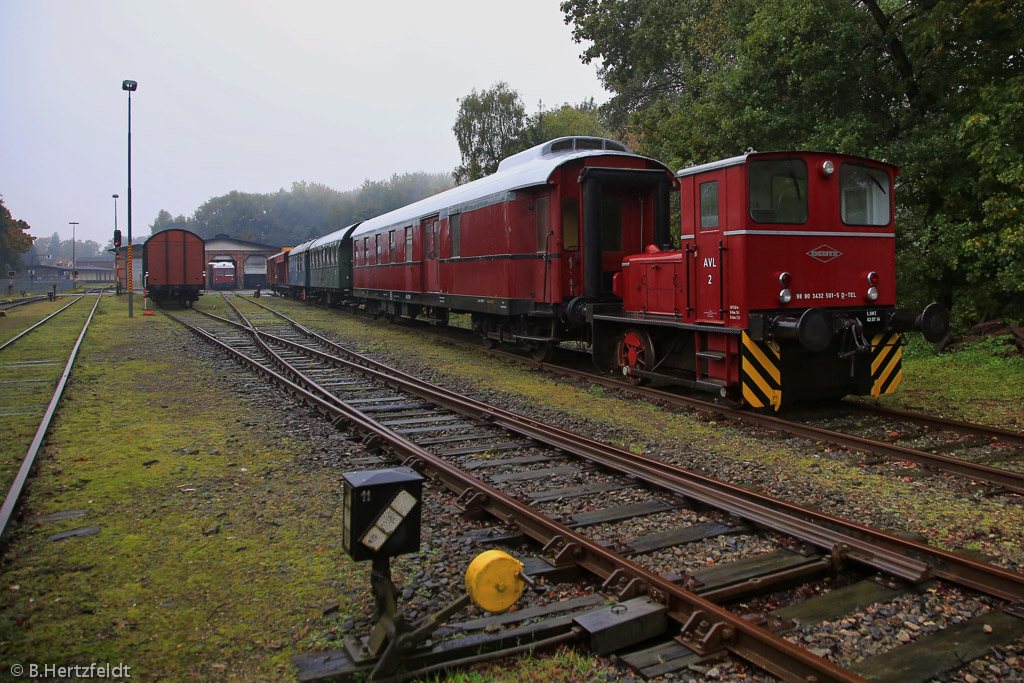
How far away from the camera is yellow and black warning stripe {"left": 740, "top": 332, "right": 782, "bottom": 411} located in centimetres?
795

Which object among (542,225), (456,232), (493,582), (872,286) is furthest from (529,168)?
(493,582)

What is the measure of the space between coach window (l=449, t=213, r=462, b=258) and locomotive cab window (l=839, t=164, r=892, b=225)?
8320 millimetres

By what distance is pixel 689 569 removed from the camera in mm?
4180

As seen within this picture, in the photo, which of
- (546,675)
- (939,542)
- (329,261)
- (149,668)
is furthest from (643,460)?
(329,261)

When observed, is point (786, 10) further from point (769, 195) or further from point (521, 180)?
point (769, 195)

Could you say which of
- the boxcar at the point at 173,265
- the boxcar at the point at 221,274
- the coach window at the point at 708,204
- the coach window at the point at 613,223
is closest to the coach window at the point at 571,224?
the coach window at the point at 613,223

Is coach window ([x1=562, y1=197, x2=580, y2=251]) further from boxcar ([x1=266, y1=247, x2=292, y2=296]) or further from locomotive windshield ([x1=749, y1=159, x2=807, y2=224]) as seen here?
boxcar ([x1=266, y1=247, x2=292, y2=296])

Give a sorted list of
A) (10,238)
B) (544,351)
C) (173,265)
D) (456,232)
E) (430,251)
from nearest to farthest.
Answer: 1. (544,351)
2. (456,232)
3. (430,251)
4. (173,265)
5. (10,238)

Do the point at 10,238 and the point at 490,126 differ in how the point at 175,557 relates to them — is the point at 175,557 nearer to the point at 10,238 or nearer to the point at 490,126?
the point at 490,126

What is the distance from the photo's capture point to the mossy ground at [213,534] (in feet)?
11.3

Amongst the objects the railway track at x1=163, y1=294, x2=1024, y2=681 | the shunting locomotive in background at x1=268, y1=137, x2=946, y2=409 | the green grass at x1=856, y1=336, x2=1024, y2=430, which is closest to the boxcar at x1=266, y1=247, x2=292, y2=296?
the shunting locomotive in background at x1=268, y1=137, x2=946, y2=409

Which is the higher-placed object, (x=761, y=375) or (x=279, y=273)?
(x=279, y=273)

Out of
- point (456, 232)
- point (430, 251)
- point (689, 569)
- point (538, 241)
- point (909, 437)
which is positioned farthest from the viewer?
point (430, 251)

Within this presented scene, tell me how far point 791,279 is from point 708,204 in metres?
1.27
